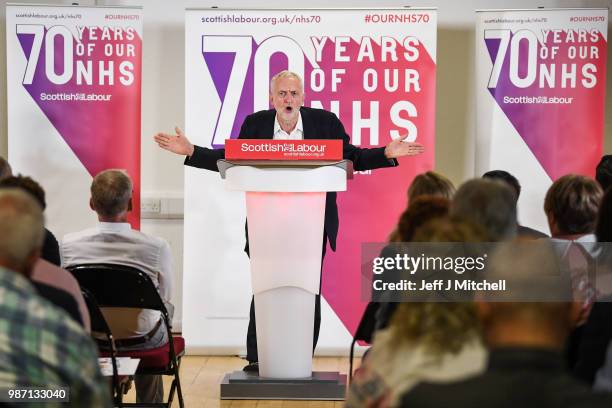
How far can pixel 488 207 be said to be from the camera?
8.71 ft

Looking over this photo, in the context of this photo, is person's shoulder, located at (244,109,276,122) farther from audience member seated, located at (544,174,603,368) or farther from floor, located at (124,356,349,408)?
audience member seated, located at (544,174,603,368)

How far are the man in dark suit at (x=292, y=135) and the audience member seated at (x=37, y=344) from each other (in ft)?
9.56

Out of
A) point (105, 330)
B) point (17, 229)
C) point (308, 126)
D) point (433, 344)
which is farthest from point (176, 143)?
point (433, 344)

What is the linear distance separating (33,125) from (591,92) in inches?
145

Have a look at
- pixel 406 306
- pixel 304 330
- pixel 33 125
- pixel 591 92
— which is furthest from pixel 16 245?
pixel 591 92

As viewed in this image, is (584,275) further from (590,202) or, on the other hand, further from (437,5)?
(437,5)

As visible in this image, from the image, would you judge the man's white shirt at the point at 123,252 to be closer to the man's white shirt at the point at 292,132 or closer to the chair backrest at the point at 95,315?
the chair backrest at the point at 95,315

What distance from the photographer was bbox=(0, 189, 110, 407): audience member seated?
2100mm

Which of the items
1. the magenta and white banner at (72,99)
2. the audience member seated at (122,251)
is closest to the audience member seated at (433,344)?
the audience member seated at (122,251)

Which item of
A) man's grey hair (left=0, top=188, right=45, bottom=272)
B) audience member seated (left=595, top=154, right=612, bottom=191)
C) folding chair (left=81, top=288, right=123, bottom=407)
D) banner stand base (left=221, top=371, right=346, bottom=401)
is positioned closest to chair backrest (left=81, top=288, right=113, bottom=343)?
folding chair (left=81, top=288, right=123, bottom=407)

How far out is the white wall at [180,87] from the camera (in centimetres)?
695

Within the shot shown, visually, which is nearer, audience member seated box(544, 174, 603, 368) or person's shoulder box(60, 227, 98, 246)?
audience member seated box(544, 174, 603, 368)

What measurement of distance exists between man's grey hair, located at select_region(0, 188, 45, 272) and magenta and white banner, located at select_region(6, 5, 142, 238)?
13.8 ft

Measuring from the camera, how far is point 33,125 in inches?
252
